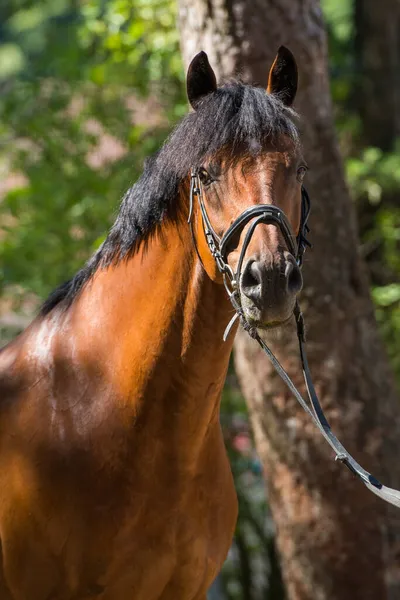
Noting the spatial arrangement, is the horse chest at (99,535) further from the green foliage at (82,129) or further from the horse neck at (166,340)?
the green foliage at (82,129)

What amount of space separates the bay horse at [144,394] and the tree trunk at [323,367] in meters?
1.94

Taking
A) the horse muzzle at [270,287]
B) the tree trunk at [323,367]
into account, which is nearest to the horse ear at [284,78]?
the horse muzzle at [270,287]

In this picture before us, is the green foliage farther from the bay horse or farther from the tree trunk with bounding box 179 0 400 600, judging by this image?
the bay horse

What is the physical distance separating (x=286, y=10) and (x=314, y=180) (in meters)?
1.02

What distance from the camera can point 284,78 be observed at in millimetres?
3119

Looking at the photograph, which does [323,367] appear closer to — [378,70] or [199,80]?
[199,80]

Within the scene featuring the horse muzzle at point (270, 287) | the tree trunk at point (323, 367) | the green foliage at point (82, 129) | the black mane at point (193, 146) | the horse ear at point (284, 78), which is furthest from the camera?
the green foliage at point (82, 129)

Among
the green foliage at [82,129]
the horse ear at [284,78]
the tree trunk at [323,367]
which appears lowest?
the tree trunk at [323,367]

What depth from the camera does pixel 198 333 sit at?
115 inches

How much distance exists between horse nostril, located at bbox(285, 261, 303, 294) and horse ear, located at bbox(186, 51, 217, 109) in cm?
78

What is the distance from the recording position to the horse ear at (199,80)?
2.92 metres

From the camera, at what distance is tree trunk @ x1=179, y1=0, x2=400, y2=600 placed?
493 centimetres

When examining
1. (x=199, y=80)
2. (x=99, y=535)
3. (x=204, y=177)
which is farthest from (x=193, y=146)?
(x=99, y=535)

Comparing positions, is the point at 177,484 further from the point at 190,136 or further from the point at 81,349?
the point at 190,136
